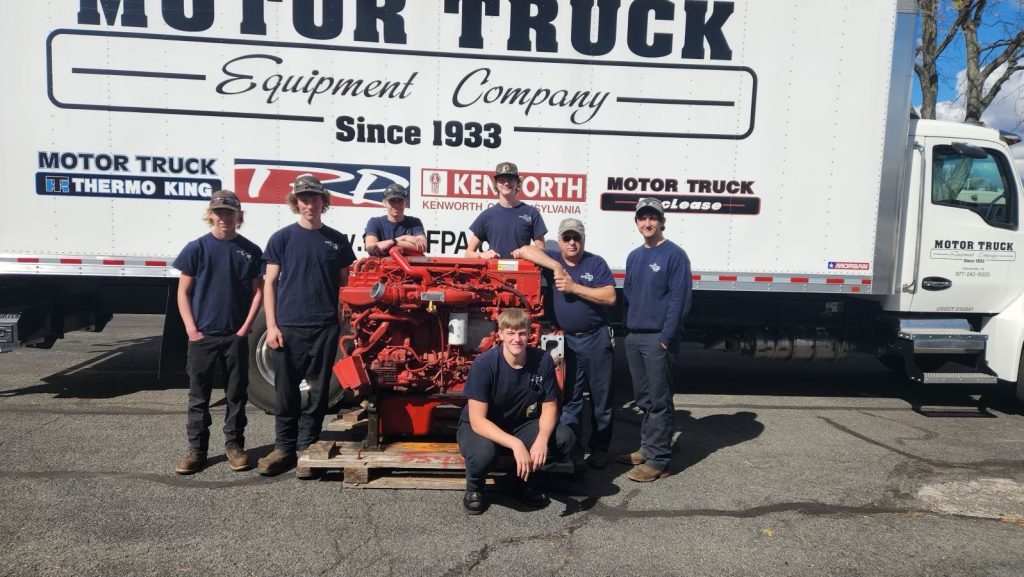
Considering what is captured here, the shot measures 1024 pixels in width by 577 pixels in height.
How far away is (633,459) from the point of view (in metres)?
4.57

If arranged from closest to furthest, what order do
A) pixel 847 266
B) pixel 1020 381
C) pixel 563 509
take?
pixel 563 509 → pixel 847 266 → pixel 1020 381

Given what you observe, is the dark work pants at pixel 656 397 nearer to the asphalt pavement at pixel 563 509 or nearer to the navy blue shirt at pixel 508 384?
the asphalt pavement at pixel 563 509

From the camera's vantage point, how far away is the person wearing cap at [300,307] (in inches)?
164

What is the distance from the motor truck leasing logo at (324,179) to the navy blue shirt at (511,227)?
1288 millimetres

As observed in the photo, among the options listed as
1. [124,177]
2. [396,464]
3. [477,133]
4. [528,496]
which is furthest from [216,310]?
[477,133]

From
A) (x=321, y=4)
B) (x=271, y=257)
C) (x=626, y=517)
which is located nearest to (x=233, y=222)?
(x=271, y=257)

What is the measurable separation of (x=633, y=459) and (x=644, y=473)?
286mm

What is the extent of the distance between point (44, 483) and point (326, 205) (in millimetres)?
2459

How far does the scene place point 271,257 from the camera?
4.15m

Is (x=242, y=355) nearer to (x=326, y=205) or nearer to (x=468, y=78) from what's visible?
(x=326, y=205)

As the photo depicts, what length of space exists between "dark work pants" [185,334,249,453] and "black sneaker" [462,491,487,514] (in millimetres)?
1750

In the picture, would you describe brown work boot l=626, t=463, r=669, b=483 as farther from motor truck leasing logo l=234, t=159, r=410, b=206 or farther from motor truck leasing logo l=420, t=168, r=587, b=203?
motor truck leasing logo l=234, t=159, r=410, b=206

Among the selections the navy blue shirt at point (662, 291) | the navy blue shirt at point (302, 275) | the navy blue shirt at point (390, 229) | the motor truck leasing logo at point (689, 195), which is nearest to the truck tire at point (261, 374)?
the navy blue shirt at point (390, 229)

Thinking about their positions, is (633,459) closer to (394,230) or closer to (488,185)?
(394,230)
